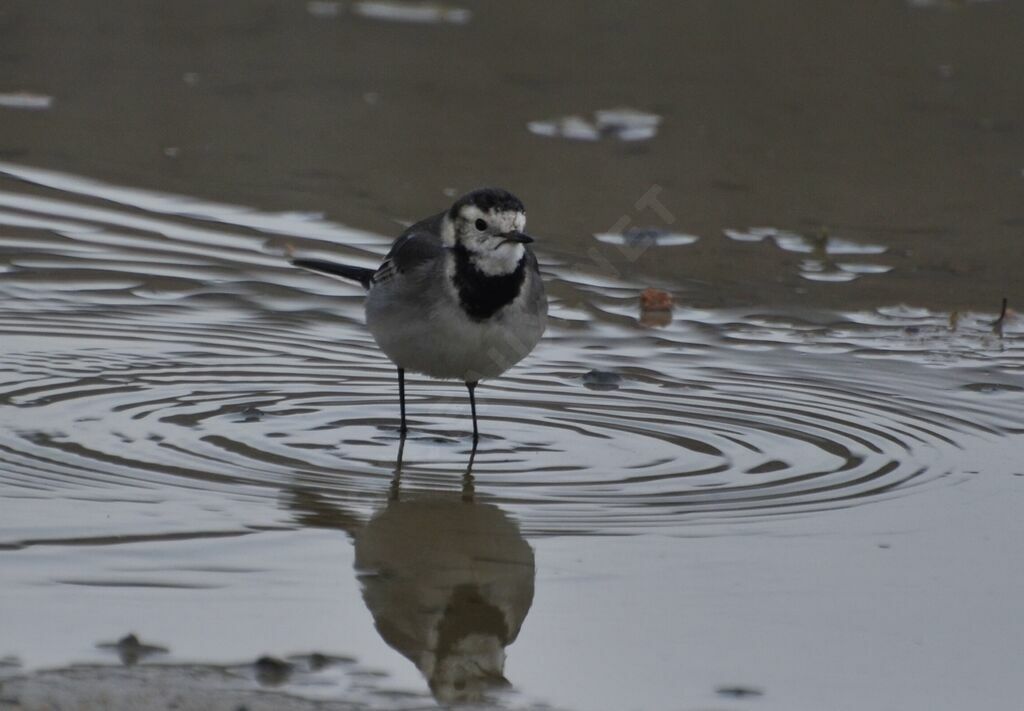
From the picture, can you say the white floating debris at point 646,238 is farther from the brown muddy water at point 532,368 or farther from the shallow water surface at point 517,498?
the shallow water surface at point 517,498

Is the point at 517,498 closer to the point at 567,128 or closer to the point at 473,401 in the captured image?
the point at 473,401

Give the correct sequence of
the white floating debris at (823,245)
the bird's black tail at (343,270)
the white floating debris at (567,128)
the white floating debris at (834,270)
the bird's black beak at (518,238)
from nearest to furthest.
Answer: the bird's black beak at (518,238)
the bird's black tail at (343,270)
the white floating debris at (834,270)
the white floating debris at (823,245)
the white floating debris at (567,128)

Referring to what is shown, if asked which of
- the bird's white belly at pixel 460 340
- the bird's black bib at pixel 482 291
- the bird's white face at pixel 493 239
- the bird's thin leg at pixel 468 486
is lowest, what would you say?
the bird's thin leg at pixel 468 486

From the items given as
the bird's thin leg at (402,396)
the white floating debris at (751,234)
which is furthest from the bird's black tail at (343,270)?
the white floating debris at (751,234)

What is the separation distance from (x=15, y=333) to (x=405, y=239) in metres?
1.80

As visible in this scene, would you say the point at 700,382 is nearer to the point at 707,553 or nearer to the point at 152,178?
the point at 707,553

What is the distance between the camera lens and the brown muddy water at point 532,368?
432 cm

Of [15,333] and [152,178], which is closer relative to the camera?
→ [15,333]

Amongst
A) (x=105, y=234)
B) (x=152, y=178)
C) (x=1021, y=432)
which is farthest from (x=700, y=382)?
(x=152, y=178)

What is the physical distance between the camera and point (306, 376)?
7062 mm

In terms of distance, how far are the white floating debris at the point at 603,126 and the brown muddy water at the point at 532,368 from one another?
0.25ft

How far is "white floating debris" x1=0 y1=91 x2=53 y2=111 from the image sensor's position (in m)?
11.4

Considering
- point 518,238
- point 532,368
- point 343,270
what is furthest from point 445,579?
point 343,270

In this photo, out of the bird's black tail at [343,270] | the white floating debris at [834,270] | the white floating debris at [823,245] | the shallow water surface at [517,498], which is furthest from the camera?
the white floating debris at [823,245]
